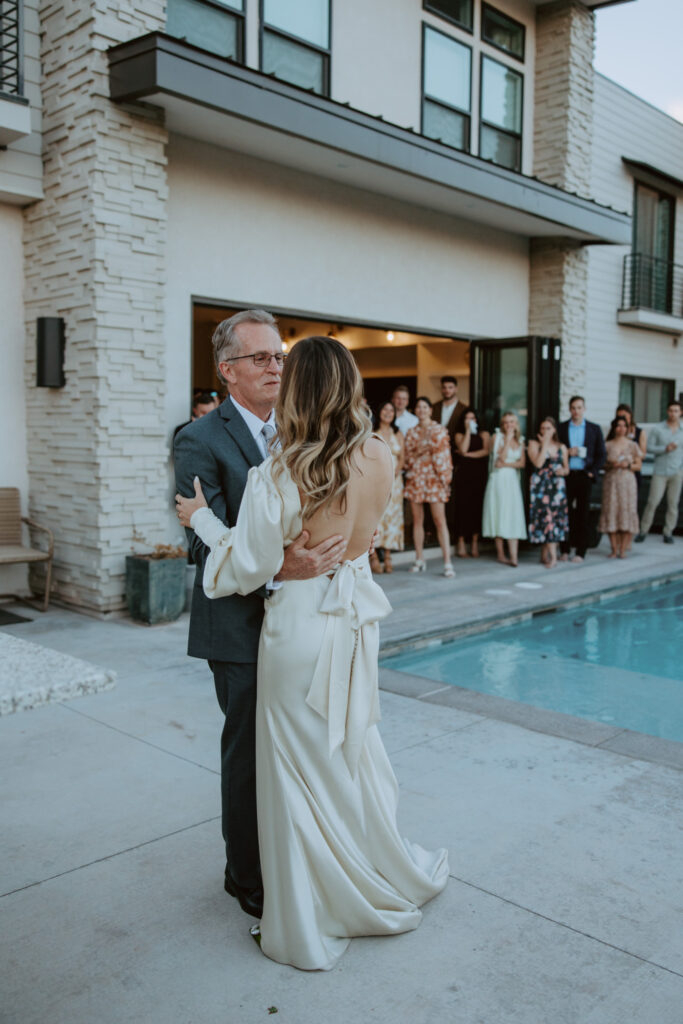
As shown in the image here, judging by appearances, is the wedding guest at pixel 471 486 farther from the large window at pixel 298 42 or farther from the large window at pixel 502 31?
the large window at pixel 502 31

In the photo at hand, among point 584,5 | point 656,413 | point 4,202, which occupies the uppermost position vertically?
point 584,5

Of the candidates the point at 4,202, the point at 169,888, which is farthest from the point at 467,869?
the point at 4,202

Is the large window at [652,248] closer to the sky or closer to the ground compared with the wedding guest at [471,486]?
closer to the sky

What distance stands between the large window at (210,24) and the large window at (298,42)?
28 cm

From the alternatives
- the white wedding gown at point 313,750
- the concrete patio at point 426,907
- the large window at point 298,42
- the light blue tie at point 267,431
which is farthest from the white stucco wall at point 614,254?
the white wedding gown at point 313,750

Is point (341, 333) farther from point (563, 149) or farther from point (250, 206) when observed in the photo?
point (250, 206)

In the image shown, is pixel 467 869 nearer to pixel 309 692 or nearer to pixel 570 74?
pixel 309 692

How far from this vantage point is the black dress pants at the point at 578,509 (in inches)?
395

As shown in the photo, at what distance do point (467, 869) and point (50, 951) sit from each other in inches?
53.6

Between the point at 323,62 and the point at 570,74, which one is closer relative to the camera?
the point at 323,62

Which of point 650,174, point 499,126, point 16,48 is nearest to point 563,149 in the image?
point 499,126

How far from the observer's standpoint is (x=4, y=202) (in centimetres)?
706

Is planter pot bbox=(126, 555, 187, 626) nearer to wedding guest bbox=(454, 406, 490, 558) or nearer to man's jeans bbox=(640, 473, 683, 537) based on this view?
wedding guest bbox=(454, 406, 490, 558)

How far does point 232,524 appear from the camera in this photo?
267 cm
